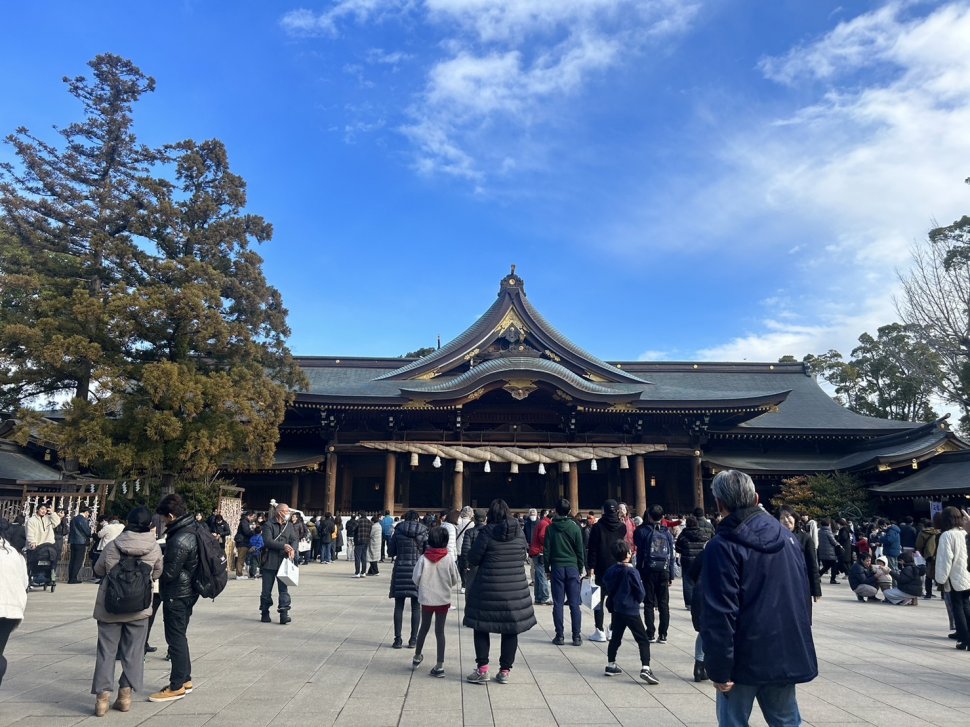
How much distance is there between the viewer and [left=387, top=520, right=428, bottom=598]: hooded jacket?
743cm

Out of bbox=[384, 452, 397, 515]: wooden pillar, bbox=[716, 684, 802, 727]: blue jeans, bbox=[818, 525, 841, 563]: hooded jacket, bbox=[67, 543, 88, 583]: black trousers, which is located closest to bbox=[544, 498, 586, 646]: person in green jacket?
bbox=[716, 684, 802, 727]: blue jeans

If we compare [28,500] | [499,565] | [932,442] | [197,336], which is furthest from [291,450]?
[932,442]

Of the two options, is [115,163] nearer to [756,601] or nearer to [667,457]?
[667,457]

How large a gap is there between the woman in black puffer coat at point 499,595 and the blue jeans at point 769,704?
285cm

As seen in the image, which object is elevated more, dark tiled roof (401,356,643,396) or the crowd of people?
dark tiled roof (401,356,643,396)

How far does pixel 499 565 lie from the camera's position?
20.1 ft

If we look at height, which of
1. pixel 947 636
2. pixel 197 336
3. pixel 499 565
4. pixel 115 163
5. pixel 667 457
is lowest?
pixel 947 636

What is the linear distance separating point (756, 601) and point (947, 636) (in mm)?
8383

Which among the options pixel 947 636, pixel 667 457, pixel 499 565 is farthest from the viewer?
pixel 667 457

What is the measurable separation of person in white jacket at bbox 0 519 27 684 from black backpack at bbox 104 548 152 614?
0.56m

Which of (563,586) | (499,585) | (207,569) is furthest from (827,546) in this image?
(207,569)

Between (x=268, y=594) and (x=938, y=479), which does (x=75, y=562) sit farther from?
(x=938, y=479)

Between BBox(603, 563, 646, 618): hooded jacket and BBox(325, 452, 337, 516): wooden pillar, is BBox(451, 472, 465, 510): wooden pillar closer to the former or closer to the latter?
BBox(325, 452, 337, 516): wooden pillar

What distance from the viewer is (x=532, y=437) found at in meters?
25.6
